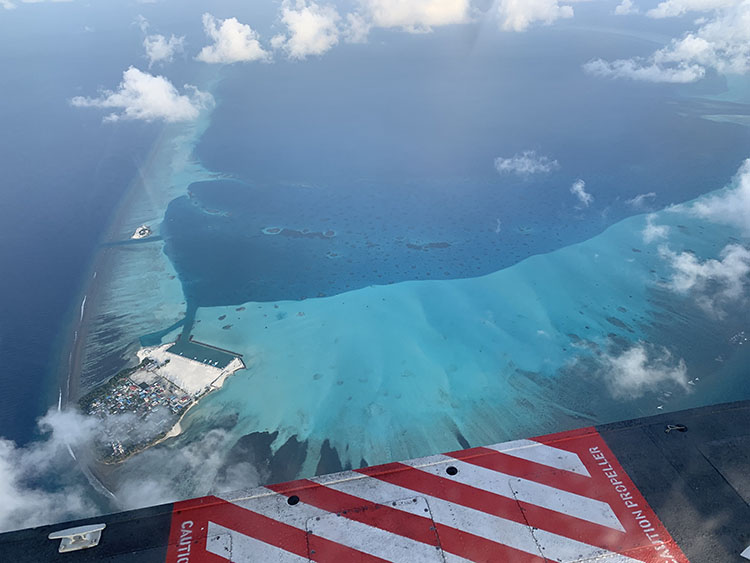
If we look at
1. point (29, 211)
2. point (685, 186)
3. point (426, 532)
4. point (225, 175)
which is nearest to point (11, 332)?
point (29, 211)

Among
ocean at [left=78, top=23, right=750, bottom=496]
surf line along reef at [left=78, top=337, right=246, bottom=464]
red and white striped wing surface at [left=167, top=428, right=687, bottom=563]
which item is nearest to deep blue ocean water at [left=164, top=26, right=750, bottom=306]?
ocean at [left=78, top=23, right=750, bottom=496]

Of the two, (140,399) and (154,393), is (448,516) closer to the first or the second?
(154,393)

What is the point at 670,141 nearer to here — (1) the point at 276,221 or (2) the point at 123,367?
(1) the point at 276,221

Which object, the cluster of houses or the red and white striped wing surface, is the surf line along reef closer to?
the cluster of houses

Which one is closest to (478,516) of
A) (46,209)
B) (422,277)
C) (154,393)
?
(154,393)

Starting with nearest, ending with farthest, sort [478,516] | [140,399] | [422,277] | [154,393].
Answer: [478,516], [140,399], [154,393], [422,277]

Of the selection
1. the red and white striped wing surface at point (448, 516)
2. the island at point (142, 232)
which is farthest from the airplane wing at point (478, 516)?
the island at point (142, 232)

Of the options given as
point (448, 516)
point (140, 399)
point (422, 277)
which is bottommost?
point (140, 399)
